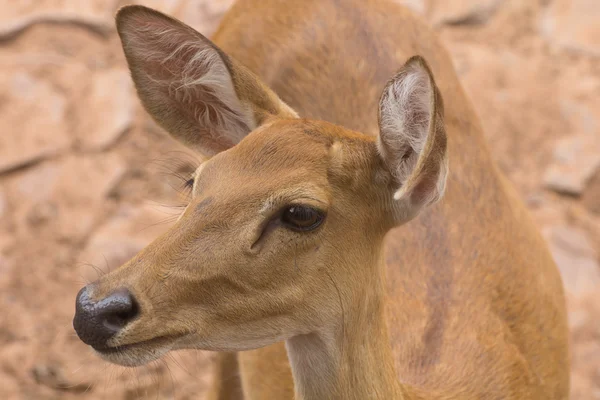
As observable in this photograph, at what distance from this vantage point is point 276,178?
116 inches

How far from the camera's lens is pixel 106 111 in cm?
677

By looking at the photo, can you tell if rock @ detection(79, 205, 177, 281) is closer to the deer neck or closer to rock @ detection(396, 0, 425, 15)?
rock @ detection(396, 0, 425, 15)

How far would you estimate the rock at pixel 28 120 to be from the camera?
21.2ft

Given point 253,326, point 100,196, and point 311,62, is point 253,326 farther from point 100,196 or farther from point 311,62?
point 100,196

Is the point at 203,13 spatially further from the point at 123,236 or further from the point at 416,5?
the point at 123,236

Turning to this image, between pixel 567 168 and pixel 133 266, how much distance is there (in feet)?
14.6

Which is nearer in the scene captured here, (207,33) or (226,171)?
(226,171)

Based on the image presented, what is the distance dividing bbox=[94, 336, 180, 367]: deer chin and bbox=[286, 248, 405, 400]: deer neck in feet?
1.63

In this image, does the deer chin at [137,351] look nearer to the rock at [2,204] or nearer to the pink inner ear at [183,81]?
the pink inner ear at [183,81]

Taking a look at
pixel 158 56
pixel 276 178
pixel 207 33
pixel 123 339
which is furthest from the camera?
pixel 207 33

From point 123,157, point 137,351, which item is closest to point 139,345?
point 137,351

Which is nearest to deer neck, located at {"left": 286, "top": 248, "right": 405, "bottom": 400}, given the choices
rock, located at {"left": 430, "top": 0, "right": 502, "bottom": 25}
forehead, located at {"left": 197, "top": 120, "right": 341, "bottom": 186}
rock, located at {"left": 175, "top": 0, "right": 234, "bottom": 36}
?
forehead, located at {"left": 197, "top": 120, "right": 341, "bottom": 186}

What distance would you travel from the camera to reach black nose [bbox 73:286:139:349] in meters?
2.71

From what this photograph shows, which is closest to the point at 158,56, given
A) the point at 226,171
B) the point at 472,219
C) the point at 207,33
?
the point at 226,171
